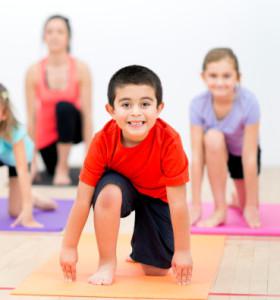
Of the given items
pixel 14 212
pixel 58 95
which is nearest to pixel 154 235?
pixel 14 212

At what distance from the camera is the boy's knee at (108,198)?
8.41 feet

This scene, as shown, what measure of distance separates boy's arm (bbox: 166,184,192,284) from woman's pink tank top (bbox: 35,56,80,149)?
92.2 inches

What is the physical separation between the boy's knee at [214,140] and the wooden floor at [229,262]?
1.34ft

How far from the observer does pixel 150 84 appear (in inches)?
100

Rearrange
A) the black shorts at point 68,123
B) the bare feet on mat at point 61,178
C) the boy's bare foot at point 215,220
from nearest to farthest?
the boy's bare foot at point 215,220 → the bare feet on mat at point 61,178 → the black shorts at point 68,123

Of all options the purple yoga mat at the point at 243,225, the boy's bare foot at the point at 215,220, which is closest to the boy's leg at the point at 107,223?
the purple yoga mat at the point at 243,225

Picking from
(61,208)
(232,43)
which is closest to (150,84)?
(61,208)

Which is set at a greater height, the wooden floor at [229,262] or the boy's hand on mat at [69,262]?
the boy's hand on mat at [69,262]

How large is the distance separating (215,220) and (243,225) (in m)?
0.11

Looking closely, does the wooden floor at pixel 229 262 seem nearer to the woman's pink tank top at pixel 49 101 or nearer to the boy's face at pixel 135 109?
the boy's face at pixel 135 109

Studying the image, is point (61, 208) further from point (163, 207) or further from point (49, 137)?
point (163, 207)

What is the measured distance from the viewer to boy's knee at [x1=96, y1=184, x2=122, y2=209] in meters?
2.56

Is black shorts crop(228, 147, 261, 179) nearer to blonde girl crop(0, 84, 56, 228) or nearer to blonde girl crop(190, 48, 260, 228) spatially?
blonde girl crop(190, 48, 260, 228)

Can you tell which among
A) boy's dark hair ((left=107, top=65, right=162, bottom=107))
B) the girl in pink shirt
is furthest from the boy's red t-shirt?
the girl in pink shirt
